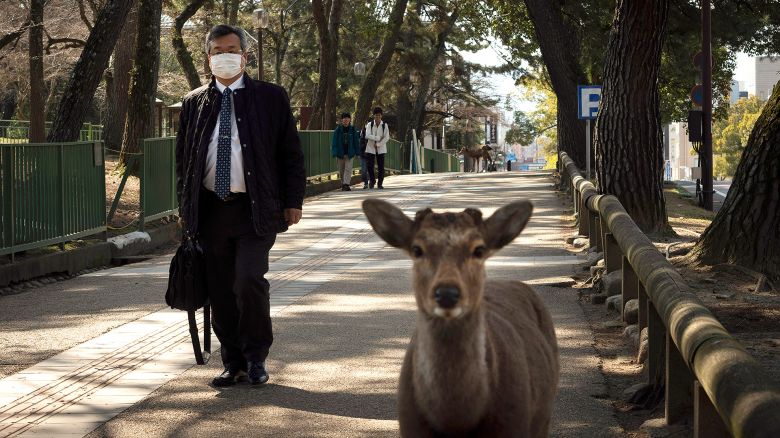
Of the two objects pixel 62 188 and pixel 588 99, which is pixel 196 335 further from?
pixel 588 99

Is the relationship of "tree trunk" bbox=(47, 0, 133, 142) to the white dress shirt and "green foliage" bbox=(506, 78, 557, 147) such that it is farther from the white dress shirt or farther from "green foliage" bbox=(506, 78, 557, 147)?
"green foliage" bbox=(506, 78, 557, 147)

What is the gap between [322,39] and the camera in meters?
42.4

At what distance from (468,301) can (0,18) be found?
42792 millimetres

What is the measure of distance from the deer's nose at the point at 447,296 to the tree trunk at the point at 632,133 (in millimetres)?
11561

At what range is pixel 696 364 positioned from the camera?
5.22 m

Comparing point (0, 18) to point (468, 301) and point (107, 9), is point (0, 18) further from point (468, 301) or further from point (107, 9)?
point (468, 301)

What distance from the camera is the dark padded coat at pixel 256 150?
323 inches

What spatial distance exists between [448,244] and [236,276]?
12.6 ft

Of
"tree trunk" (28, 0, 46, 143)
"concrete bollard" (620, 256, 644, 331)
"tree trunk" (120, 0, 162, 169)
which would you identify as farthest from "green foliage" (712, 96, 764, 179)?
"concrete bollard" (620, 256, 644, 331)

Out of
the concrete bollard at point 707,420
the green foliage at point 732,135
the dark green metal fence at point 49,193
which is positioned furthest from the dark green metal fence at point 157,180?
the green foliage at point 732,135

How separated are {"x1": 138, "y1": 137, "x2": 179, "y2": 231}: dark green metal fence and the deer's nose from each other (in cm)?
1473

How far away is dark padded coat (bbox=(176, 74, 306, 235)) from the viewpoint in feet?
26.9

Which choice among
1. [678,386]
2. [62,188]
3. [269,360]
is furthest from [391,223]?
[62,188]

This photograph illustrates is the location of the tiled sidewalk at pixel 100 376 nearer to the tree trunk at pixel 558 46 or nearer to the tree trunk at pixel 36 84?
the tree trunk at pixel 558 46
